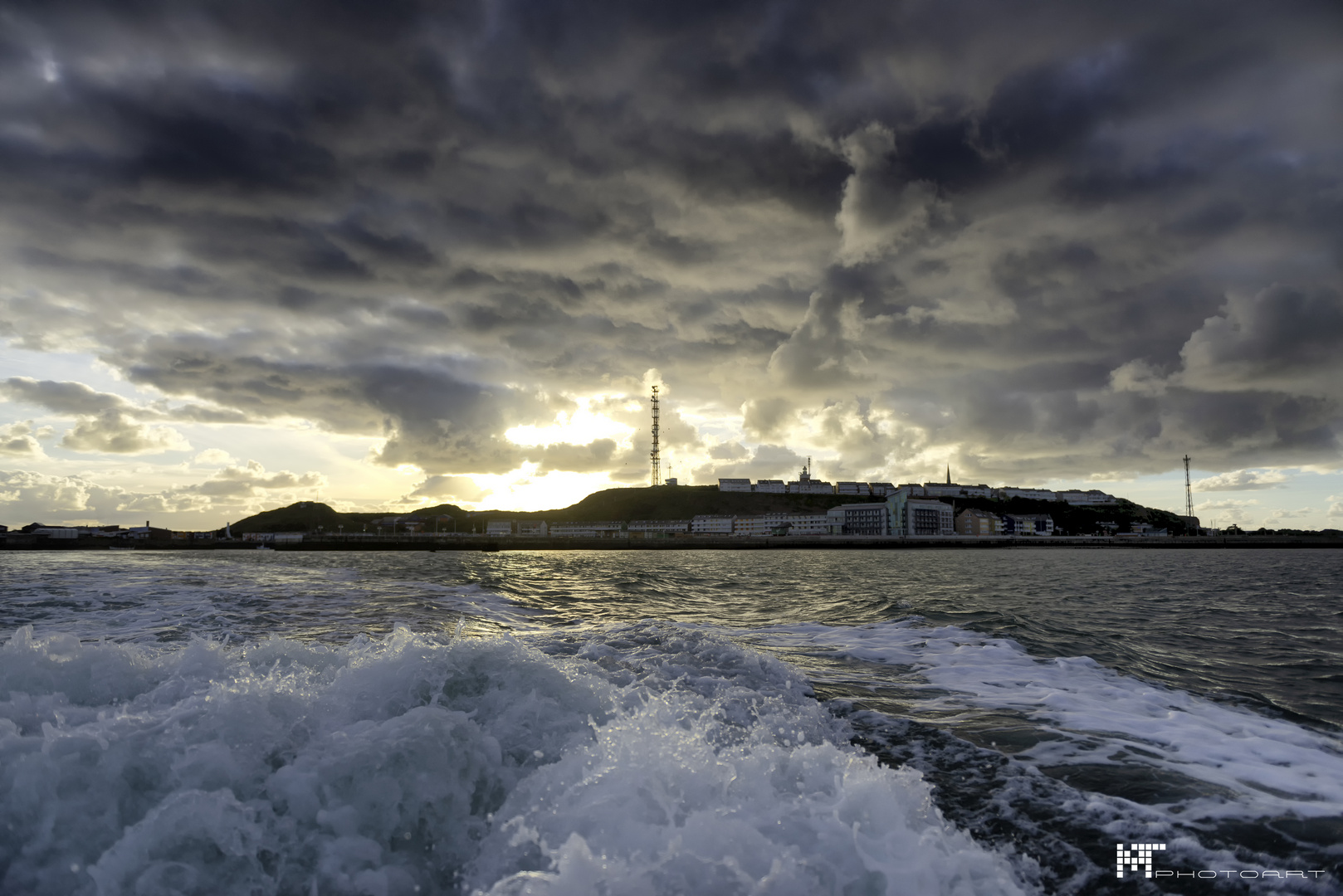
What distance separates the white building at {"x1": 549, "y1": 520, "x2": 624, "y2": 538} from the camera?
541ft

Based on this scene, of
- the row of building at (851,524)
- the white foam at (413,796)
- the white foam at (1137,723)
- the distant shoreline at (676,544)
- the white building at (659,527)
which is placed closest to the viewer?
the white foam at (413,796)

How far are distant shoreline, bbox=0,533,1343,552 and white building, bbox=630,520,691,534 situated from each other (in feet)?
162

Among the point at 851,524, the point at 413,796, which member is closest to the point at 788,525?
the point at 851,524

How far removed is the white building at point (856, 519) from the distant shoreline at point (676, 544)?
3392cm

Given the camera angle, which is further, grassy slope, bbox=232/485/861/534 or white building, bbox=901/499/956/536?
grassy slope, bbox=232/485/861/534

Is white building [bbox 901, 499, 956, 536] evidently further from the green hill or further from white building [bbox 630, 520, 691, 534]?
white building [bbox 630, 520, 691, 534]

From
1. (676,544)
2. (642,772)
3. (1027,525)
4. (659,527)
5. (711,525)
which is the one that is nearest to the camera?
(642,772)

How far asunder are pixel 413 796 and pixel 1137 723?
26.4 ft

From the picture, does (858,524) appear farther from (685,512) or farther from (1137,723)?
(1137,723)

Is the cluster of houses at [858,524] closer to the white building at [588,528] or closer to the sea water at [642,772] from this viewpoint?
the white building at [588,528]

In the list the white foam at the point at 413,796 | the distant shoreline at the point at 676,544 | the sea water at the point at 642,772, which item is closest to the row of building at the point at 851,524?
the distant shoreline at the point at 676,544

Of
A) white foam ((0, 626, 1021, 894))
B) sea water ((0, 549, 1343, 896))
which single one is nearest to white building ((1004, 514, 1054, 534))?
sea water ((0, 549, 1343, 896))

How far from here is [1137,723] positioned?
288 inches

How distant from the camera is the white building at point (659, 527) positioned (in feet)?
545
